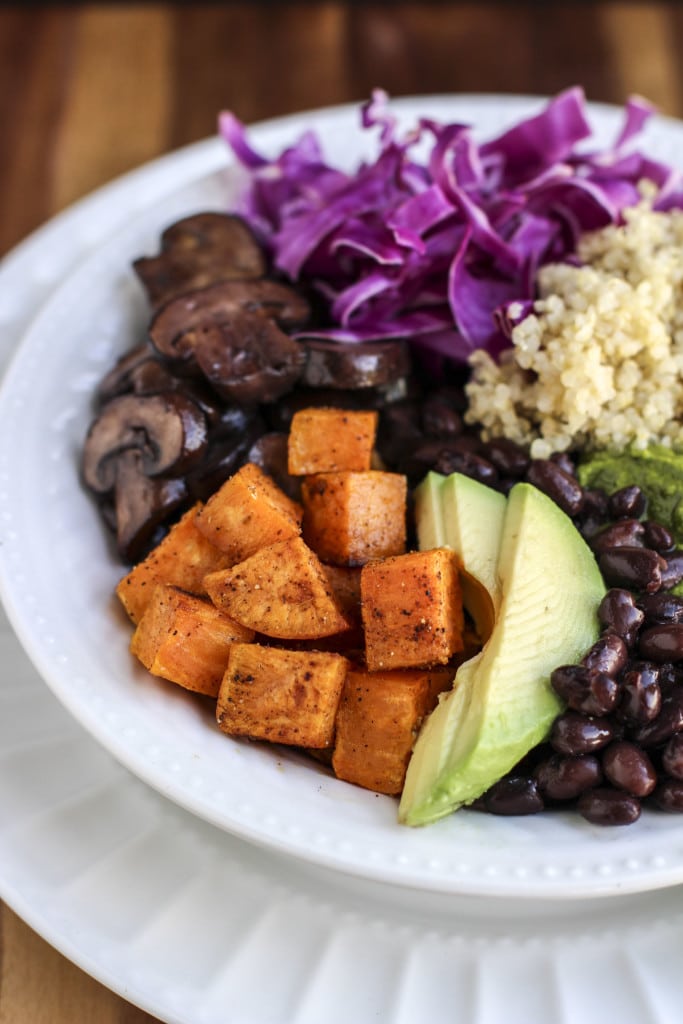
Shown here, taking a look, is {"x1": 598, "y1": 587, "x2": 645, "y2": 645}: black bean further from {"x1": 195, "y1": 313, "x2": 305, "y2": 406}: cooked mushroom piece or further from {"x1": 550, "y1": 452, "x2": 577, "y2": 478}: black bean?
{"x1": 195, "y1": 313, "x2": 305, "y2": 406}: cooked mushroom piece

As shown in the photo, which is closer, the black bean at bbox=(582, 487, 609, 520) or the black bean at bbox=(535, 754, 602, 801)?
the black bean at bbox=(535, 754, 602, 801)

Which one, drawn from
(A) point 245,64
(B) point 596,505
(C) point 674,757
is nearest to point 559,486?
(B) point 596,505

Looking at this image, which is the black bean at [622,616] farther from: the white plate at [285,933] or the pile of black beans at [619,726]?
the white plate at [285,933]

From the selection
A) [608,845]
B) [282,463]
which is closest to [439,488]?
[282,463]

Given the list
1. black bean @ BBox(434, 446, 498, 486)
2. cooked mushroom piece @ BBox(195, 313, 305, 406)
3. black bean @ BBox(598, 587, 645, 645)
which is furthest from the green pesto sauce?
cooked mushroom piece @ BBox(195, 313, 305, 406)

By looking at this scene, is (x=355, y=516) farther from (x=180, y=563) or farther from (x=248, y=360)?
(x=248, y=360)

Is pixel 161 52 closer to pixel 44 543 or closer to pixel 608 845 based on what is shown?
pixel 44 543

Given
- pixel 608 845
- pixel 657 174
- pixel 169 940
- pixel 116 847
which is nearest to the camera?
pixel 608 845
